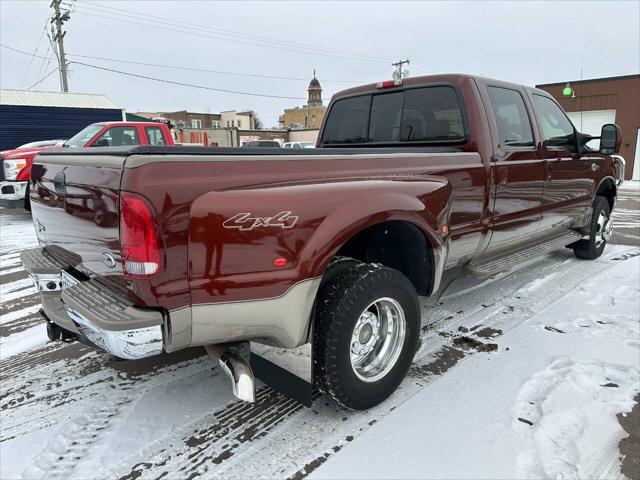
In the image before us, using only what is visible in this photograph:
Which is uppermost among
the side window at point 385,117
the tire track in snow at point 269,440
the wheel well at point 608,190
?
the side window at point 385,117

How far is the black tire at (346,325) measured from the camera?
2354 mm

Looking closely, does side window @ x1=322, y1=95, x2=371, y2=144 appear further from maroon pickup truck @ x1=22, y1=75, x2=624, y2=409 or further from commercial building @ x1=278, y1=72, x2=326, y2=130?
commercial building @ x1=278, y1=72, x2=326, y2=130

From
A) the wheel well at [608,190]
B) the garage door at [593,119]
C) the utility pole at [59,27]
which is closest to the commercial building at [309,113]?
the utility pole at [59,27]

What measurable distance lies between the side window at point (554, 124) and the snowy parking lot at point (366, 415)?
5.54 feet

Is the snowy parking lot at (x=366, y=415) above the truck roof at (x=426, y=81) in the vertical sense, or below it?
below

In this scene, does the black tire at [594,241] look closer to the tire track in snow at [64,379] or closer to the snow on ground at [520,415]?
the snow on ground at [520,415]

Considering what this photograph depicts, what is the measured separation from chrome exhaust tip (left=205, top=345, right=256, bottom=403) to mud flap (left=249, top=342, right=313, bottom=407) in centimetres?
21

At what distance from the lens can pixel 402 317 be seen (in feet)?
8.95

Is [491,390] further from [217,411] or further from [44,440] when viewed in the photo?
[44,440]

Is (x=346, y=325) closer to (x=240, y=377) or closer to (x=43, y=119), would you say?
(x=240, y=377)

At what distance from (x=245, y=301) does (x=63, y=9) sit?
109ft

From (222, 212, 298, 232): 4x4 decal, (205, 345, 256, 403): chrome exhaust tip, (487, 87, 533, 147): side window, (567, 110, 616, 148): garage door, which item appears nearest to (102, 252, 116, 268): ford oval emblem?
(222, 212, 298, 232): 4x4 decal

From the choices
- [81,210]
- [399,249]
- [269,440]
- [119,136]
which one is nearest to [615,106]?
[119,136]

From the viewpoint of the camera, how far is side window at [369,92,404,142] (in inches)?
158
